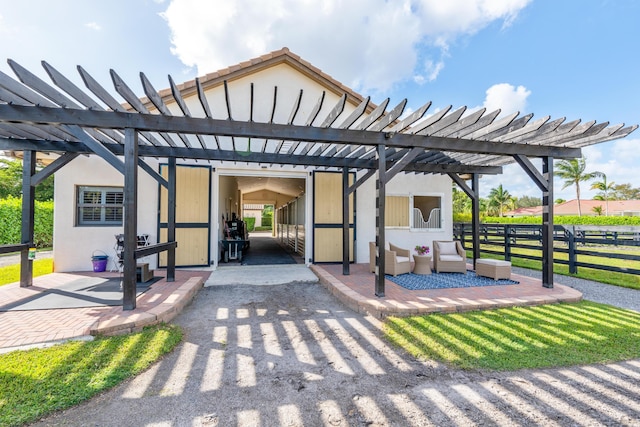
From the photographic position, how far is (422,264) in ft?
20.9

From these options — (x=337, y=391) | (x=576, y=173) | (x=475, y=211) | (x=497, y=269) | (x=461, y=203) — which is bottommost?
(x=337, y=391)

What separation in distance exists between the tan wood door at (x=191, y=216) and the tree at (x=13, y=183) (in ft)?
55.3

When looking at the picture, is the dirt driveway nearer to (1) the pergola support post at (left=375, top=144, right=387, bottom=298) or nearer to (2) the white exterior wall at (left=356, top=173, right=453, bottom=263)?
(1) the pergola support post at (left=375, top=144, right=387, bottom=298)

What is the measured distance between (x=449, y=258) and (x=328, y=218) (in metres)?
3.31

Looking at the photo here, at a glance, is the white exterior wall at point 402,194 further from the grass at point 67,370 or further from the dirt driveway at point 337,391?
the grass at point 67,370

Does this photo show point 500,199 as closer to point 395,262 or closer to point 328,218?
point 328,218

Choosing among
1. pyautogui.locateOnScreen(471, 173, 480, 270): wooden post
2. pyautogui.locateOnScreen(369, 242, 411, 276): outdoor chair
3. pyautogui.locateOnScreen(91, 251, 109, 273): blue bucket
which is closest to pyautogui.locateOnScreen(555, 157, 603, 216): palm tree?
A: pyautogui.locateOnScreen(471, 173, 480, 270): wooden post

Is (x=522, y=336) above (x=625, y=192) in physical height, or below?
below

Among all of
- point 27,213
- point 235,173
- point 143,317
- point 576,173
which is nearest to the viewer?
point 143,317

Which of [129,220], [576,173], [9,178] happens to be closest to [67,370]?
[129,220]

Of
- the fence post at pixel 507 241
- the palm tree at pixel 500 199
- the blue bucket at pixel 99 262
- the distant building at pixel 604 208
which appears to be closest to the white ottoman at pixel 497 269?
the fence post at pixel 507 241

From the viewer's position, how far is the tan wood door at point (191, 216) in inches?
270

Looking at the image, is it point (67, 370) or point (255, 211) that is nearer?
point (67, 370)

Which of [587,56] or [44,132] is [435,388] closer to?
[44,132]
